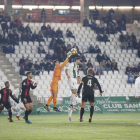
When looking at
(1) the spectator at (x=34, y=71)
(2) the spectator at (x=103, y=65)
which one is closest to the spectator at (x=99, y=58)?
(2) the spectator at (x=103, y=65)

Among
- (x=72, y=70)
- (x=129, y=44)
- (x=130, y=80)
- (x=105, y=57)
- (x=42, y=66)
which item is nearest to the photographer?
(x=72, y=70)

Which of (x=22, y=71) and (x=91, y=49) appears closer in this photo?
(x=22, y=71)

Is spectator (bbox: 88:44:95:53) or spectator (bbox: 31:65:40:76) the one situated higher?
spectator (bbox: 88:44:95:53)

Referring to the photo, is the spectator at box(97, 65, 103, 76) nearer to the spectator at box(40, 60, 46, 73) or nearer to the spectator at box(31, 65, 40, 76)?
the spectator at box(40, 60, 46, 73)

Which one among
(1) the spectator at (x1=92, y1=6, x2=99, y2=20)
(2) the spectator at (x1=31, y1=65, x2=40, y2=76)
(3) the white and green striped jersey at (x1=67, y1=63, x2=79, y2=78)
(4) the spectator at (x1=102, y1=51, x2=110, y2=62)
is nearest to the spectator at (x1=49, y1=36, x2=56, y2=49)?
(2) the spectator at (x1=31, y1=65, x2=40, y2=76)

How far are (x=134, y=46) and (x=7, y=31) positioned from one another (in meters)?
12.0

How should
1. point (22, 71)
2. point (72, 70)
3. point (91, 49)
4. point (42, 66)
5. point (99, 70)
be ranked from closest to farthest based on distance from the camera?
1. point (72, 70)
2. point (22, 71)
3. point (42, 66)
4. point (99, 70)
5. point (91, 49)

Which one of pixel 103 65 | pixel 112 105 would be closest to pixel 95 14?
pixel 103 65

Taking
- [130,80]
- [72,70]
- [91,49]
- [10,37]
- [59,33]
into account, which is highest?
[59,33]

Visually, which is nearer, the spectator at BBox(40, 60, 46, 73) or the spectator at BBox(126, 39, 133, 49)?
the spectator at BBox(40, 60, 46, 73)

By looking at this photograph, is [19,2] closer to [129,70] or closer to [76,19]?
[76,19]

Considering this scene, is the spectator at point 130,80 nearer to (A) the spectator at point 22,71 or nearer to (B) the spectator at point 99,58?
(B) the spectator at point 99,58

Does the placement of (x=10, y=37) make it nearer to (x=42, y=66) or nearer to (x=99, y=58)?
(x=42, y=66)

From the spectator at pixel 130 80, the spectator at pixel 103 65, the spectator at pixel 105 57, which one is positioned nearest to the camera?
the spectator at pixel 130 80
